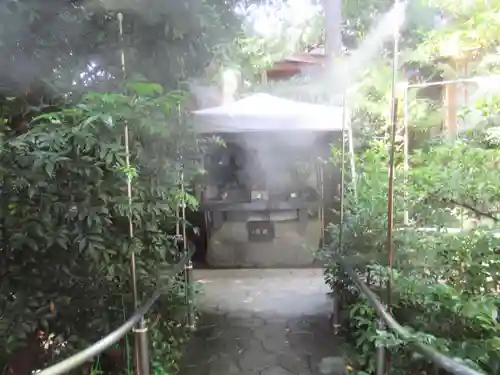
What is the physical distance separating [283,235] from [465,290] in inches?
180

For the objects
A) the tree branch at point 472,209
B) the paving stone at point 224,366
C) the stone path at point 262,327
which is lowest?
the paving stone at point 224,366

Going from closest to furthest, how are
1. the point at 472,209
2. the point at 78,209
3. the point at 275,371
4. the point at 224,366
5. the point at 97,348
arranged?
the point at 97,348, the point at 78,209, the point at 472,209, the point at 275,371, the point at 224,366

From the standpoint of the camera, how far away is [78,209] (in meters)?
2.34

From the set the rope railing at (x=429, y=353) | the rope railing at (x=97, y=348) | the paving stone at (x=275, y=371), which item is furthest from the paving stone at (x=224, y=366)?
the rope railing at (x=429, y=353)

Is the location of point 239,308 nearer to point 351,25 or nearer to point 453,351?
point 351,25

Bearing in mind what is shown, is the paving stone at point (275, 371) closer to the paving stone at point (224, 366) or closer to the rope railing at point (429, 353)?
the paving stone at point (224, 366)

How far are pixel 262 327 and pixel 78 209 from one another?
2.72 m

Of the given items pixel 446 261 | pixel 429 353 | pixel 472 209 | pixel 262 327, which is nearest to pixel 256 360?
pixel 262 327

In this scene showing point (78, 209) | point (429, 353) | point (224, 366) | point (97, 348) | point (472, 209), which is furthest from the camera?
point (224, 366)

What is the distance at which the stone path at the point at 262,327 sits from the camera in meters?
3.84

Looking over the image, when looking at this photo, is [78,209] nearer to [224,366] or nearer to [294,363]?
[224,366]

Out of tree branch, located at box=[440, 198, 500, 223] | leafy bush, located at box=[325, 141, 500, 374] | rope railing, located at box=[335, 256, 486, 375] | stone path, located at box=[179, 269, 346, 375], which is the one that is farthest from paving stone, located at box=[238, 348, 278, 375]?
tree branch, located at box=[440, 198, 500, 223]

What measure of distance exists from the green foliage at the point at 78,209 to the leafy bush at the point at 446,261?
1.36 meters

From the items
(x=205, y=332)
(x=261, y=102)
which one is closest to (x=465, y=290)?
(x=205, y=332)
